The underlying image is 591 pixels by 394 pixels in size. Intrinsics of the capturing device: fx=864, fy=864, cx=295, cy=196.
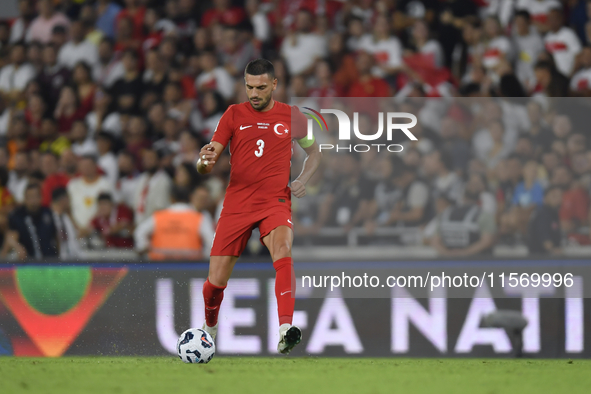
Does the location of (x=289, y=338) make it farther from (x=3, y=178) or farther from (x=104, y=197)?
(x=3, y=178)

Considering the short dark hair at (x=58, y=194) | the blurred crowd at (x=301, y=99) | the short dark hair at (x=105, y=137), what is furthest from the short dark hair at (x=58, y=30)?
the short dark hair at (x=58, y=194)

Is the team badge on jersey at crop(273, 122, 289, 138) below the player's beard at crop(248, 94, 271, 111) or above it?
below

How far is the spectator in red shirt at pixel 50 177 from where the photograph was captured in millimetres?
9844

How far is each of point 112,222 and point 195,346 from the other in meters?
3.26

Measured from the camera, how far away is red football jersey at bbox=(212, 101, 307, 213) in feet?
20.4

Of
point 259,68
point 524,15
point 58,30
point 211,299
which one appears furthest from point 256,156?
point 58,30

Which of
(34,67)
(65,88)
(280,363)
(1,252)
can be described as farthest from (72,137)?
(280,363)

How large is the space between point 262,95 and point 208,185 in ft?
10.7

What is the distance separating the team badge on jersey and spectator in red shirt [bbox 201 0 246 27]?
5665 millimetres

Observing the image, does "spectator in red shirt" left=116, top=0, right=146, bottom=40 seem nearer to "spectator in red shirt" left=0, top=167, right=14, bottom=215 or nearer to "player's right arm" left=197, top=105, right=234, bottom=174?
"spectator in red shirt" left=0, top=167, right=14, bottom=215

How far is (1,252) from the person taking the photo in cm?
873

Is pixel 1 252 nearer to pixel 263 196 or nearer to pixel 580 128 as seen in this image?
pixel 263 196

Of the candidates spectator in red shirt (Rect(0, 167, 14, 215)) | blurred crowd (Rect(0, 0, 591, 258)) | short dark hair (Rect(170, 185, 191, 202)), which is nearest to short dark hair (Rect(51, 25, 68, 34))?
blurred crowd (Rect(0, 0, 591, 258))

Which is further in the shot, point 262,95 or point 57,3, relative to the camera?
point 57,3
